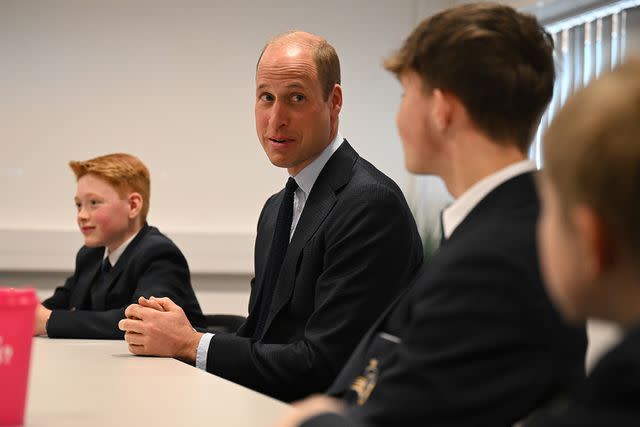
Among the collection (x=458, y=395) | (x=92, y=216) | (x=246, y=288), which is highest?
(x=458, y=395)

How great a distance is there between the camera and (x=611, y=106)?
2.47 feet

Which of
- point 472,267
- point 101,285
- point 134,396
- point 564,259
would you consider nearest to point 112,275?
point 101,285

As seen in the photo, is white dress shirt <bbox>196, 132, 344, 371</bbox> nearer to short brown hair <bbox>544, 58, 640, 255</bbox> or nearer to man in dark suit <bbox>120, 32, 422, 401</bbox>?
man in dark suit <bbox>120, 32, 422, 401</bbox>

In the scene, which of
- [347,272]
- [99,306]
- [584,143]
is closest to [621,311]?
[584,143]

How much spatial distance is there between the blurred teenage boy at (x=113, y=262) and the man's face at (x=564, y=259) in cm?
222

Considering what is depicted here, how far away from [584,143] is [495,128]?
0.63 metres

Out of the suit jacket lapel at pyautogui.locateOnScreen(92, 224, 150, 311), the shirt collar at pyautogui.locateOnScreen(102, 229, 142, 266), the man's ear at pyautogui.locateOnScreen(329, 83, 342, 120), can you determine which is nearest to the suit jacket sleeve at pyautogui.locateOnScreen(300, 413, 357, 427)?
the man's ear at pyautogui.locateOnScreen(329, 83, 342, 120)

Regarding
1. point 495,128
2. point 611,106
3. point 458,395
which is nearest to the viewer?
point 611,106

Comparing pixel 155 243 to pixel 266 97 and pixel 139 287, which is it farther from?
pixel 266 97

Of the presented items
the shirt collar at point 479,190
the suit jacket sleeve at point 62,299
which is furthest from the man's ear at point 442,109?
the suit jacket sleeve at point 62,299

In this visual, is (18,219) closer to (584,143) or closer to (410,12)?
(410,12)

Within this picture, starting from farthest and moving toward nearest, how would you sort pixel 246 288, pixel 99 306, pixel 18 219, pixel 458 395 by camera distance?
pixel 246 288
pixel 18 219
pixel 99 306
pixel 458 395

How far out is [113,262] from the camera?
337 cm

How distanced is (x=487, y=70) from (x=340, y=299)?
97 centimetres
